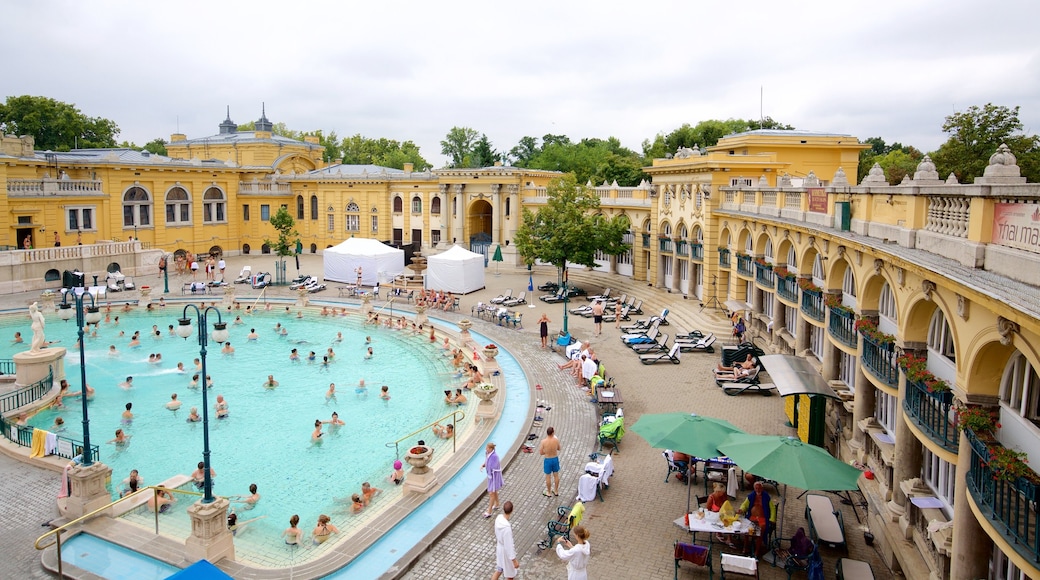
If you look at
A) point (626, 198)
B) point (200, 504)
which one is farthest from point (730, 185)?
point (200, 504)

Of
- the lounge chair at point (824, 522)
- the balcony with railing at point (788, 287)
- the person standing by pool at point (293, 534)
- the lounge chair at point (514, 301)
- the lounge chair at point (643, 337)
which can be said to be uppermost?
the balcony with railing at point (788, 287)

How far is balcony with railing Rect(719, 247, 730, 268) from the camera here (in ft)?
100.0

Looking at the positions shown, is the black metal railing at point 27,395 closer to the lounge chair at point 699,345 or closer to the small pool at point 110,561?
the small pool at point 110,561

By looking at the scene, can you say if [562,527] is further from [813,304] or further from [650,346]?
[650,346]

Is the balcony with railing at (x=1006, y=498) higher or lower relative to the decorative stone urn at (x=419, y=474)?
higher

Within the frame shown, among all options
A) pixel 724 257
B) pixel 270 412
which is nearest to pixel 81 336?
pixel 270 412

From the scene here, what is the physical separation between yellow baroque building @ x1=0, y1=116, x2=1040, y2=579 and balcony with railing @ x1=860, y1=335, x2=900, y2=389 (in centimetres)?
4

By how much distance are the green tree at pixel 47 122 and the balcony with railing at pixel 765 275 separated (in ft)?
210

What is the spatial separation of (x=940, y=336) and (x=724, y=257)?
18.8m

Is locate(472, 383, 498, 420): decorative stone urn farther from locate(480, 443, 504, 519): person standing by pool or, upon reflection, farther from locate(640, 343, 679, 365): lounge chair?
locate(640, 343, 679, 365): lounge chair

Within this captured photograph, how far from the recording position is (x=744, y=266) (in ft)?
91.9

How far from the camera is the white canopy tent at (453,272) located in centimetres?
3844

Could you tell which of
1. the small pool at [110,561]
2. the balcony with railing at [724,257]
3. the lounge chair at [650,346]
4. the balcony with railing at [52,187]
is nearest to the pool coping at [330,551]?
the small pool at [110,561]

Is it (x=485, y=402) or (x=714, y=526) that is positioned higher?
(x=485, y=402)
